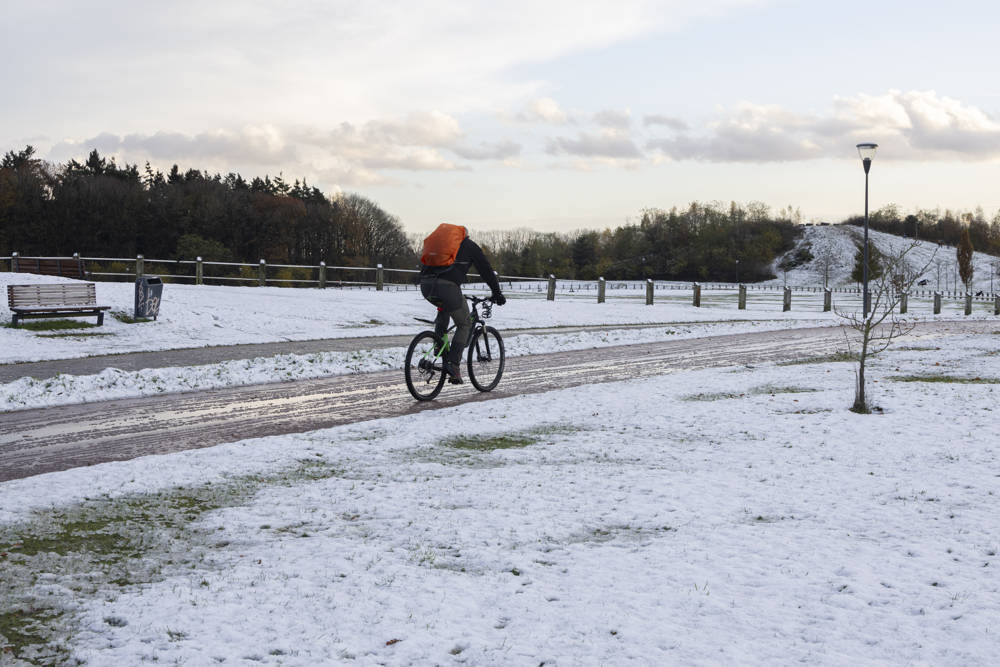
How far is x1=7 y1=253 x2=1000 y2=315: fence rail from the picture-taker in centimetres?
3216

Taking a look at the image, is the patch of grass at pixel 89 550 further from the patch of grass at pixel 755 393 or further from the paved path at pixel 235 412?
the patch of grass at pixel 755 393

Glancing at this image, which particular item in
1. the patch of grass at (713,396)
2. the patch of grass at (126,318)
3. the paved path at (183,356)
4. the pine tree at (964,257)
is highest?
the pine tree at (964,257)

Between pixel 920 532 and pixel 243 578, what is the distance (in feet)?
11.6

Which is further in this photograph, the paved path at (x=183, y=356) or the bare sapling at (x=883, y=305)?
the paved path at (x=183, y=356)

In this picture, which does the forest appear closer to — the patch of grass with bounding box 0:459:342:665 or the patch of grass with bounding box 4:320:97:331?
the patch of grass with bounding box 4:320:97:331

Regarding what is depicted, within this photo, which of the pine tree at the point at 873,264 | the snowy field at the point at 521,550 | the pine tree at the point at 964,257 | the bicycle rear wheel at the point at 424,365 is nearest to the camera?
the snowy field at the point at 521,550

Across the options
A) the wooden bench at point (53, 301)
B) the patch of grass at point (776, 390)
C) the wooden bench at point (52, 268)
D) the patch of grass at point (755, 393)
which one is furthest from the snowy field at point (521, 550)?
the wooden bench at point (52, 268)

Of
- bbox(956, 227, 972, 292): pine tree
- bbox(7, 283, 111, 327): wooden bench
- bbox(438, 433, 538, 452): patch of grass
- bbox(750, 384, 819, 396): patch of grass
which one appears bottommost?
bbox(438, 433, 538, 452): patch of grass

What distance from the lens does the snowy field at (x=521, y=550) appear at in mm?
3186

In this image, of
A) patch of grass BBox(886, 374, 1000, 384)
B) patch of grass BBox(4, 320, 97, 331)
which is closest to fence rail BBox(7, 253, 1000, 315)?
patch of grass BBox(4, 320, 97, 331)

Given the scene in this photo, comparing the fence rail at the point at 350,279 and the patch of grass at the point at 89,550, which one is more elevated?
the fence rail at the point at 350,279

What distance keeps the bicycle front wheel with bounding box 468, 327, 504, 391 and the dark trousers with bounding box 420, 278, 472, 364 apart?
1.22 ft

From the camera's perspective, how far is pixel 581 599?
11.7ft

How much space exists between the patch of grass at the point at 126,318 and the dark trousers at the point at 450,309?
444 inches
